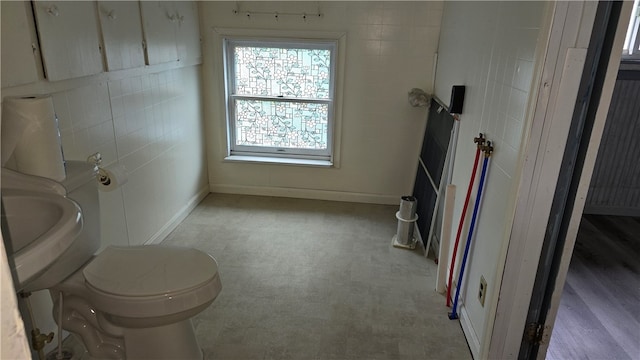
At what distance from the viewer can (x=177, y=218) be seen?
3.26 meters

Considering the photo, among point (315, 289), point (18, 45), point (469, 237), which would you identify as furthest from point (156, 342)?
point (469, 237)

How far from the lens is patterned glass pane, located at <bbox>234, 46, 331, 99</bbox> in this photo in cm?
354

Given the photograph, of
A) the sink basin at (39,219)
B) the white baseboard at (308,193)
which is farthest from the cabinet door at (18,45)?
the white baseboard at (308,193)

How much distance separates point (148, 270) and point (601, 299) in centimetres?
245

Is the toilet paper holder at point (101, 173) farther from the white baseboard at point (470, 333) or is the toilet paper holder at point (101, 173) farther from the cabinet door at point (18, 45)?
the white baseboard at point (470, 333)

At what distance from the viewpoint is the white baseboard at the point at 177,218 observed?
9.66ft

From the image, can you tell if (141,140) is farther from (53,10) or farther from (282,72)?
(282,72)

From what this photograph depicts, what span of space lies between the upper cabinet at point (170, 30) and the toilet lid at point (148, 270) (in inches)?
55.9

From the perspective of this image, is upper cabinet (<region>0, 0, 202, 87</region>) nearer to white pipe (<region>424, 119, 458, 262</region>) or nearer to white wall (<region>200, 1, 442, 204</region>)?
white wall (<region>200, 1, 442, 204</region>)

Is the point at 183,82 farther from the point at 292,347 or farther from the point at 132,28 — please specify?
the point at 292,347

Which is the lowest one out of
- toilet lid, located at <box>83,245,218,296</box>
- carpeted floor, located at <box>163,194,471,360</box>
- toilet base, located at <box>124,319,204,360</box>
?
carpeted floor, located at <box>163,194,471,360</box>

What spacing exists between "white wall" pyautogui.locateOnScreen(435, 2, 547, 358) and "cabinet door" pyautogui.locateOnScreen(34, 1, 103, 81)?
75.7 inches

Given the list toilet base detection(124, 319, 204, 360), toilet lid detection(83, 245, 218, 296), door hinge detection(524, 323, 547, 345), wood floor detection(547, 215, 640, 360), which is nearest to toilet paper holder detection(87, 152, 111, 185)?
toilet lid detection(83, 245, 218, 296)

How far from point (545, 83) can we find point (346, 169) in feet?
7.69
